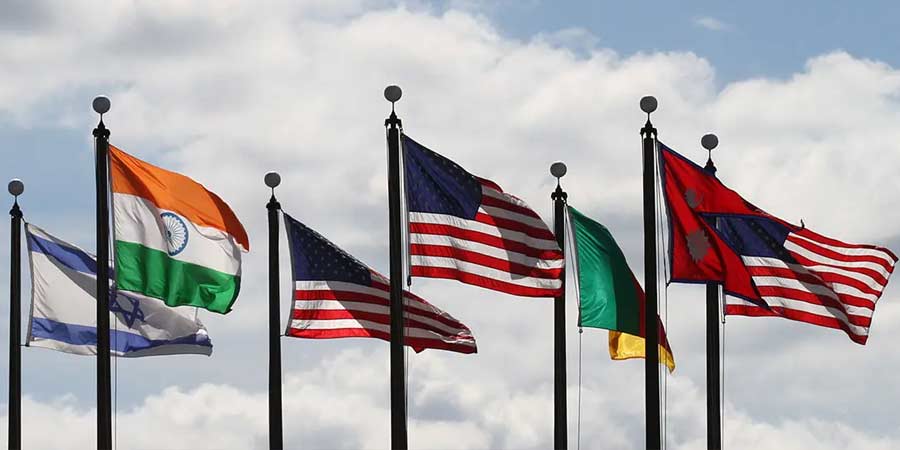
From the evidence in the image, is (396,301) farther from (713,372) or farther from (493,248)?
(713,372)

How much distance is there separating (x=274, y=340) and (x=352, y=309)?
1.57m

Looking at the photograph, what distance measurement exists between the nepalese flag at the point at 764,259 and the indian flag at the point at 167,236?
8.27 m

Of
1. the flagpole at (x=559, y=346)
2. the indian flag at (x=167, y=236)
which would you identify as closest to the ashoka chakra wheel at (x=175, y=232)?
the indian flag at (x=167, y=236)

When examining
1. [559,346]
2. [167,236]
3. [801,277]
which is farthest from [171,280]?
[801,277]

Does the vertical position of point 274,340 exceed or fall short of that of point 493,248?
it falls short

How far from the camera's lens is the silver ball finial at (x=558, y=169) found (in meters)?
35.0

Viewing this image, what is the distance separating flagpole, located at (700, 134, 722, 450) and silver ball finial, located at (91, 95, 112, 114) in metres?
10.9

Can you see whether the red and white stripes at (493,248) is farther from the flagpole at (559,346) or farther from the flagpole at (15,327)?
the flagpole at (15,327)

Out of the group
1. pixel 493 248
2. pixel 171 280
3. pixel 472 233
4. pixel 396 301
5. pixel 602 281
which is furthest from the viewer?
pixel 602 281

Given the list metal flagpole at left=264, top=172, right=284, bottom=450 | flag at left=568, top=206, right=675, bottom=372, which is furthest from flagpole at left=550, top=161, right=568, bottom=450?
metal flagpole at left=264, top=172, right=284, bottom=450

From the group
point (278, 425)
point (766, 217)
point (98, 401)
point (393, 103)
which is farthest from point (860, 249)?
point (98, 401)

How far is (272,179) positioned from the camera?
3459 cm

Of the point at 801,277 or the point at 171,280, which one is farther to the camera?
the point at 171,280

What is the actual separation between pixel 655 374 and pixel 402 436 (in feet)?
13.7
